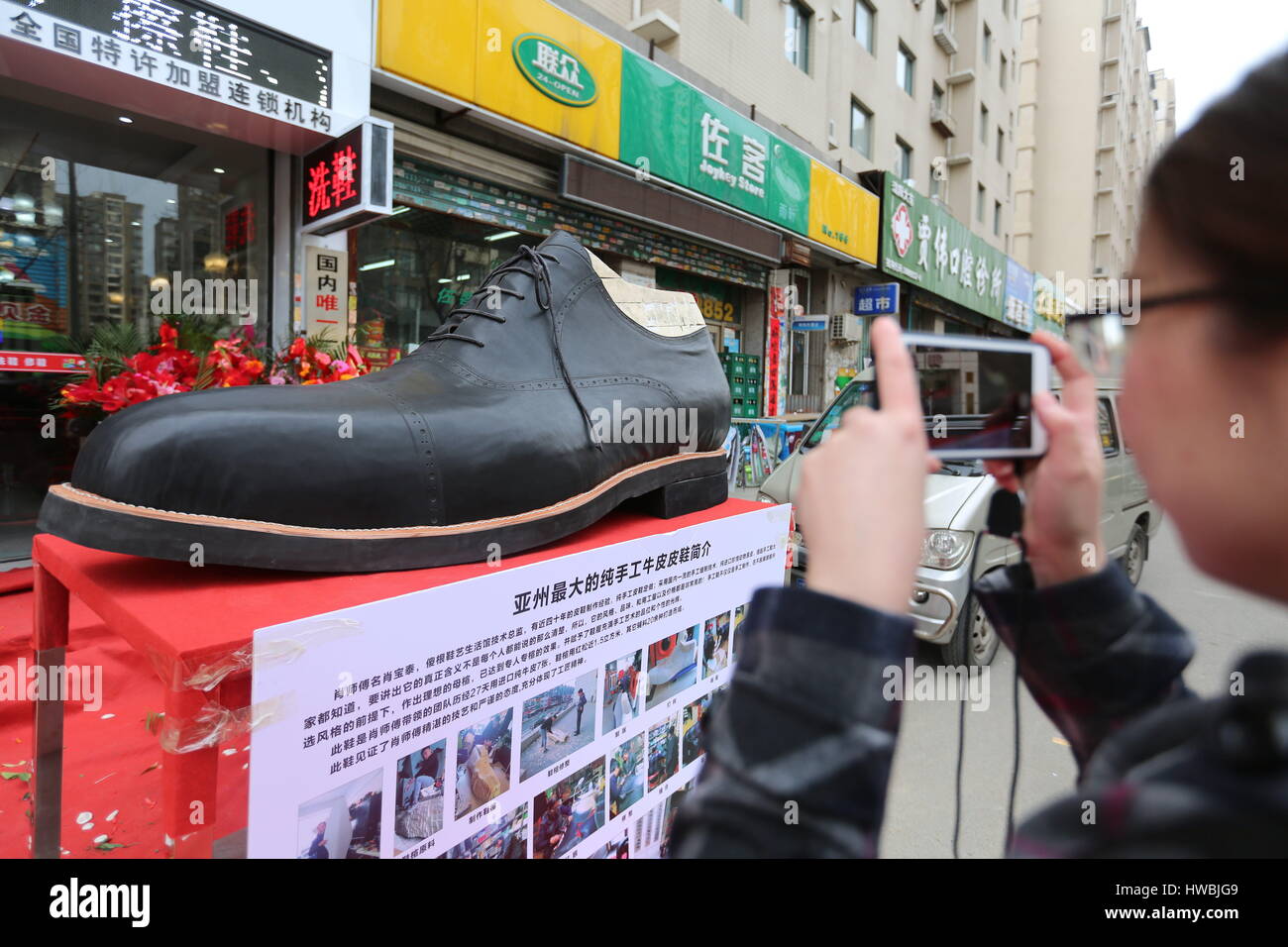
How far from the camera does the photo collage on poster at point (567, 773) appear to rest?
879 mm

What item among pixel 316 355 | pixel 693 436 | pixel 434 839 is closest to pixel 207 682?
pixel 434 839

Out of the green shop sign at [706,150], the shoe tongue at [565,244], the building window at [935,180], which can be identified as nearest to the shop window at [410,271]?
the green shop sign at [706,150]

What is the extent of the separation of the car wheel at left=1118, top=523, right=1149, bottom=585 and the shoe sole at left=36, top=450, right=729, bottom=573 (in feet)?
12.1

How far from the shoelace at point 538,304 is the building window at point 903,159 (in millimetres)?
11594

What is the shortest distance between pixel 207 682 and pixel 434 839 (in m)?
0.39

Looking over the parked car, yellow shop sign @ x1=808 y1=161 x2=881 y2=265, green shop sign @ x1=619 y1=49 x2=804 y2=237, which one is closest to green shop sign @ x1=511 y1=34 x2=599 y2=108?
green shop sign @ x1=619 y1=49 x2=804 y2=237

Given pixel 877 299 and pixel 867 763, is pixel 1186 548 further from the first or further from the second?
pixel 877 299

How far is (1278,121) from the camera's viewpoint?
0.30m

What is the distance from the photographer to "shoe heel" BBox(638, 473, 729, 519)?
61.6 inches

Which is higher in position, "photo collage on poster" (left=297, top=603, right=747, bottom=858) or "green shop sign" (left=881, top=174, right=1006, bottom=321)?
"green shop sign" (left=881, top=174, right=1006, bottom=321)

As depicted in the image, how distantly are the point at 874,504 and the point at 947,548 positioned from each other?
7.56 ft

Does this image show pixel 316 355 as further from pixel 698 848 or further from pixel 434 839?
pixel 698 848

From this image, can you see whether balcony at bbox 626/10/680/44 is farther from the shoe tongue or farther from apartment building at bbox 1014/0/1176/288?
apartment building at bbox 1014/0/1176/288
